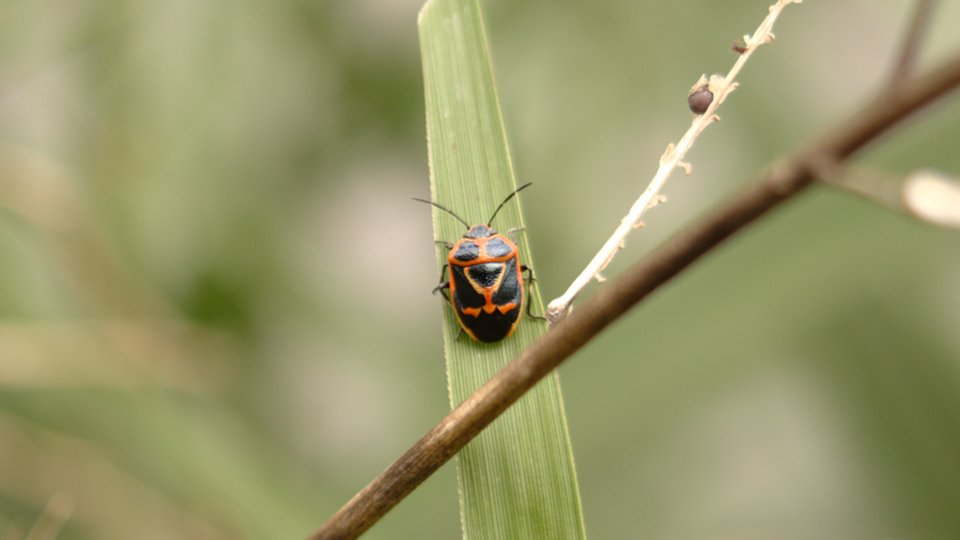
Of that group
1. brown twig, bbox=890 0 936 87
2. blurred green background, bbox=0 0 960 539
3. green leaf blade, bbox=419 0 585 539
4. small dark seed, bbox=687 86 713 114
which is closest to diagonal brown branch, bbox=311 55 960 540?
brown twig, bbox=890 0 936 87

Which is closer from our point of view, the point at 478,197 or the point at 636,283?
the point at 636,283

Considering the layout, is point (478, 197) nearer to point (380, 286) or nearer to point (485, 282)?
point (485, 282)

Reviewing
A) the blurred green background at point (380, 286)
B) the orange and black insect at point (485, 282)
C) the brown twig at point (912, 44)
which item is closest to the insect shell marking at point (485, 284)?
the orange and black insect at point (485, 282)

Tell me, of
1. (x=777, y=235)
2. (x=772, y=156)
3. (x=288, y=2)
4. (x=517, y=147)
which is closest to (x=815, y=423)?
(x=772, y=156)

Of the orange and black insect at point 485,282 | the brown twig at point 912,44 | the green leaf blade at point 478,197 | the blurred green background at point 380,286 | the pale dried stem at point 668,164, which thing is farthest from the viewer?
the blurred green background at point 380,286

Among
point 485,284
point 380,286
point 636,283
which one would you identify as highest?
point 380,286

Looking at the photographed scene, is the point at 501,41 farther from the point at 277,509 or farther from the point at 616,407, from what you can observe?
the point at 277,509

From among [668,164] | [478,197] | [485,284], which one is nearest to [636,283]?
[668,164]

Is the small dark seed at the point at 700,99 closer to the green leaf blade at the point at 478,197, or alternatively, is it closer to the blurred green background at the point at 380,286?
the green leaf blade at the point at 478,197
